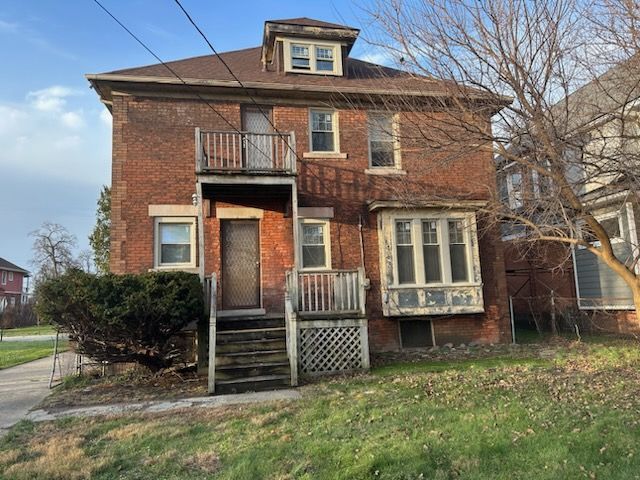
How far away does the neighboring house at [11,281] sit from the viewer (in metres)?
53.5

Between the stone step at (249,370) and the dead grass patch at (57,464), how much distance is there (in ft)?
10.2

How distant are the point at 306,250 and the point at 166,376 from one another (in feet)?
13.9

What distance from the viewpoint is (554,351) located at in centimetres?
1020

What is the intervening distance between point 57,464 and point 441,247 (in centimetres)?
905

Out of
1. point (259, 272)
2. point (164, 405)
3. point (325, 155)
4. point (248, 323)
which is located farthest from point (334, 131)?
point (164, 405)

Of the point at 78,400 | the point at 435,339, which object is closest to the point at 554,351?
the point at 435,339

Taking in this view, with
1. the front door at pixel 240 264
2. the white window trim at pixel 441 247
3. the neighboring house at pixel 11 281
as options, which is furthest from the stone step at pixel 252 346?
the neighboring house at pixel 11 281

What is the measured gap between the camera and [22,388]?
8578 mm

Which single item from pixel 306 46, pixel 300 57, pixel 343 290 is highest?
pixel 306 46

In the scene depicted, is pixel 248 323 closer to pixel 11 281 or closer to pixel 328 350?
A: pixel 328 350

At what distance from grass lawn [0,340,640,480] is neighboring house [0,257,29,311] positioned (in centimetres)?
5624

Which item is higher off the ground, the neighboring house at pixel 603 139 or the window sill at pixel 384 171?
the window sill at pixel 384 171

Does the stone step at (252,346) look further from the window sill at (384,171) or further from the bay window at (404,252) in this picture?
the window sill at (384,171)

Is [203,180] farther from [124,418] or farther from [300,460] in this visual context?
[300,460]
